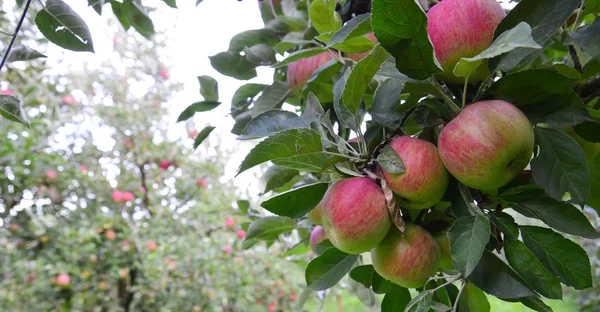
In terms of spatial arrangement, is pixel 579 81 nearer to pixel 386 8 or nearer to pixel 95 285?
pixel 386 8

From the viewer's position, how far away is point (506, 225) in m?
0.41

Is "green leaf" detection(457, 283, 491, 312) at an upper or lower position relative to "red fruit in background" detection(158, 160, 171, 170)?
upper

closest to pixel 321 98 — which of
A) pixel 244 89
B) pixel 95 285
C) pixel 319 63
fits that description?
pixel 319 63

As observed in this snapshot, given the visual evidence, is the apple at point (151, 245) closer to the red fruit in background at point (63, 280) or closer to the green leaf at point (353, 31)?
the red fruit in background at point (63, 280)

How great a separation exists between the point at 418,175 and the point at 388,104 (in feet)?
0.31

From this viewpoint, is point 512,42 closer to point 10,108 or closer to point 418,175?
point 418,175

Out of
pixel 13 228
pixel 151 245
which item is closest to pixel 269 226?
pixel 151 245

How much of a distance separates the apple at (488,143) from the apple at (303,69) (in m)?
0.32

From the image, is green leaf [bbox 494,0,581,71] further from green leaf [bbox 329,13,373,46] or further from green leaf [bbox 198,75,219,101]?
green leaf [bbox 198,75,219,101]

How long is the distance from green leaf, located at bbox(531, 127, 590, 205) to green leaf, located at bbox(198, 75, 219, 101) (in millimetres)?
543

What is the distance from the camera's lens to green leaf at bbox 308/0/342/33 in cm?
55

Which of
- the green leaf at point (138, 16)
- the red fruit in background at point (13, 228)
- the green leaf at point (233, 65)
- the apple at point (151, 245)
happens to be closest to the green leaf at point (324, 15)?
the green leaf at point (233, 65)

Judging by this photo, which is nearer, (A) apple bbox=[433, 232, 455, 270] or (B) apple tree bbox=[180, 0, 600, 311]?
(B) apple tree bbox=[180, 0, 600, 311]

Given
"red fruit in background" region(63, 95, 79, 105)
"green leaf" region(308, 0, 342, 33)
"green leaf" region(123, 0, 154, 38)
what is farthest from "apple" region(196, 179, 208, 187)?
"green leaf" region(308, 0, 342, 33)
